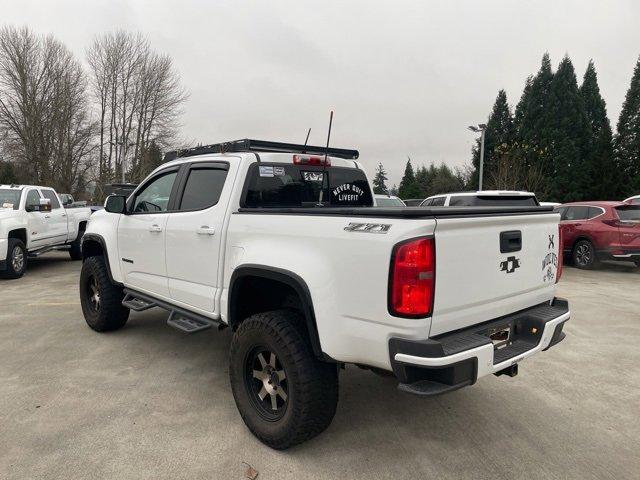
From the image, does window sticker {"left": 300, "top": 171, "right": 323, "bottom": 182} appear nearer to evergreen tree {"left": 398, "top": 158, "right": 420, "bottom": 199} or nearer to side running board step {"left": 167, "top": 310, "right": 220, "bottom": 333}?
side running board step {"left": 167, "top": 310, "right": 220, "bottom": 333}

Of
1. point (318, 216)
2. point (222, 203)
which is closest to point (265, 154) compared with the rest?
point (222, 203)

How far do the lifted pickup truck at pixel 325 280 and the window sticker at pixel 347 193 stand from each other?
0.02 metres

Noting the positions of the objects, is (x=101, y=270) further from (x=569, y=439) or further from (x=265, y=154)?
(x=569, y=439)

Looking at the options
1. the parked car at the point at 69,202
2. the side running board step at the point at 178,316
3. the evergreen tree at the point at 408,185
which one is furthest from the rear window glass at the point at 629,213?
the evergreen tree at the point at 408,185

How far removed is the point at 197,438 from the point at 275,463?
1.98 ft

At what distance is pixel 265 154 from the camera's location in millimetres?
3549

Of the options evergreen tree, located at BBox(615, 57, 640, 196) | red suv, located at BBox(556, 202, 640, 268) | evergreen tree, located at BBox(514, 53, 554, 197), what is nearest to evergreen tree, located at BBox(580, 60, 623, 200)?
evergreen tree, located at BBox(615, 57, 640, 196)

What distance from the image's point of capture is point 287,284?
275 centimetres

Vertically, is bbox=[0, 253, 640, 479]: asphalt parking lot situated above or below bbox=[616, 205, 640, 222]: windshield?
below

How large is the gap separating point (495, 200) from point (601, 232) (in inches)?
133

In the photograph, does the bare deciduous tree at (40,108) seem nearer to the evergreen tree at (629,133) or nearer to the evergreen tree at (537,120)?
the evergreen tree at (537,120)

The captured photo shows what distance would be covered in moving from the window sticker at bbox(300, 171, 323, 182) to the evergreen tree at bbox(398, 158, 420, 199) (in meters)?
71.1

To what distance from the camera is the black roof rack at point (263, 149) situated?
366 cm

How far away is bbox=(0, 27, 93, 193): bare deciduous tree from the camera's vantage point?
1204 inches
